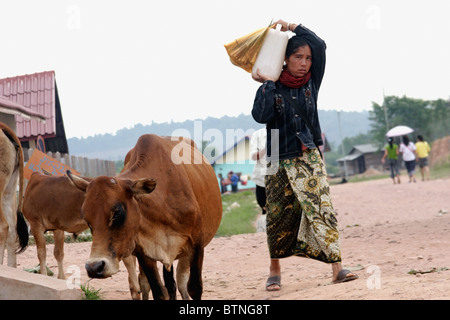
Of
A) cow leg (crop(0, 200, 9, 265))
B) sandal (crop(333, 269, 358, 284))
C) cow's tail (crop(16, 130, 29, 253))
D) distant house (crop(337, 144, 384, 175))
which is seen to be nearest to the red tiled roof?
cow's tail (crop(16, 130, 29, 253))

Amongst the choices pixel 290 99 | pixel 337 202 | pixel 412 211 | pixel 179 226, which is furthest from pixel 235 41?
pixel 337 202

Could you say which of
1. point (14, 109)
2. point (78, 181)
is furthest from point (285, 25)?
point (14, 109)

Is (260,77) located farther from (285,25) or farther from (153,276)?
(153,276)

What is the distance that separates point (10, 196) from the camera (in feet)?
24.0

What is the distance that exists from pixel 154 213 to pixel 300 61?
78.4 inches

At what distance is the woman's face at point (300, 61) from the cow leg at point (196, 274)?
6.07ft

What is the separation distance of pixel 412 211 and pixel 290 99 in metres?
9.46

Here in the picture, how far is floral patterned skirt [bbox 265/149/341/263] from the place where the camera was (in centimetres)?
537

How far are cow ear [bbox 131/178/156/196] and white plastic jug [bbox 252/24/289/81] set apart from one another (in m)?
1.78

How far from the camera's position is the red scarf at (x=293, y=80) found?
555cm

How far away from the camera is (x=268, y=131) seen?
5.68 meters

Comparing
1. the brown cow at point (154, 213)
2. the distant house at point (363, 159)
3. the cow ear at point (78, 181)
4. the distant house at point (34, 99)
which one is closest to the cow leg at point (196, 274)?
the brown cow at point (154, 213)

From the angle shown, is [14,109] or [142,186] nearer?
[142,186]

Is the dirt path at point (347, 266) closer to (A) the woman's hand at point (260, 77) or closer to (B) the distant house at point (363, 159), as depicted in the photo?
(A) the woman's hand at point (260, 77)
